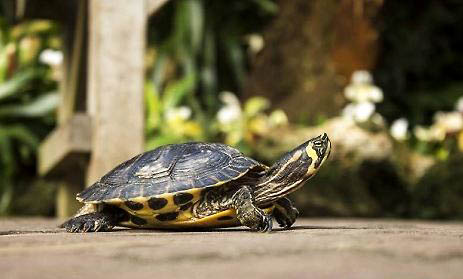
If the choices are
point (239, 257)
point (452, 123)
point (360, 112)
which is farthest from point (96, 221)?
point (452, 123)

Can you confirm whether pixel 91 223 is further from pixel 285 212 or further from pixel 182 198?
pixel 285 212

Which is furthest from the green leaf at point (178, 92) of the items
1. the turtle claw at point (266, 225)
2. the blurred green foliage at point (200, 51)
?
the turtle claw at point (266, 225)

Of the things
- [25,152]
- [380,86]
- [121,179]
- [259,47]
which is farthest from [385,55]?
[121,179]

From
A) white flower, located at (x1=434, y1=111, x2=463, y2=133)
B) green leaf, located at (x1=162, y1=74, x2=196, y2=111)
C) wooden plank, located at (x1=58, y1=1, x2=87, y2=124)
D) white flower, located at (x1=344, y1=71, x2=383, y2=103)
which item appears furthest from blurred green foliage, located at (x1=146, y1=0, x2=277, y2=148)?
white flower, located at (x1=434, y1=111, x2=463, y2=133)

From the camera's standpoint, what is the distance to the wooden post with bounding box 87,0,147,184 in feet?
13.8

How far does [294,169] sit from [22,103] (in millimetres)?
4765

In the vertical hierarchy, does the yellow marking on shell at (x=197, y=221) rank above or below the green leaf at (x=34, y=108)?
above

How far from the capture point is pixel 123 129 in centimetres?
421

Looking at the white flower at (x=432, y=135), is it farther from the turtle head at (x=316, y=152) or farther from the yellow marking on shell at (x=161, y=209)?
the yellow marking on shell at (x=161, y=209)

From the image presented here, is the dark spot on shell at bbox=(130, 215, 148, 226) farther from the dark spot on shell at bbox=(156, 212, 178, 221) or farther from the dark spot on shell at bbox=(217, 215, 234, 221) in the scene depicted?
the dark spot on shell at bbox=(217, 215, 234, 221)

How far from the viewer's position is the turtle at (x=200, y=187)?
107 inches

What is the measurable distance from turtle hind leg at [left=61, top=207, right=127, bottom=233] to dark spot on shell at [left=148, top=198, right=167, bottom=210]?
0.24 metres

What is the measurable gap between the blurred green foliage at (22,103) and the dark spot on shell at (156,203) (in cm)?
407

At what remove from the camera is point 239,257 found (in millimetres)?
1793
